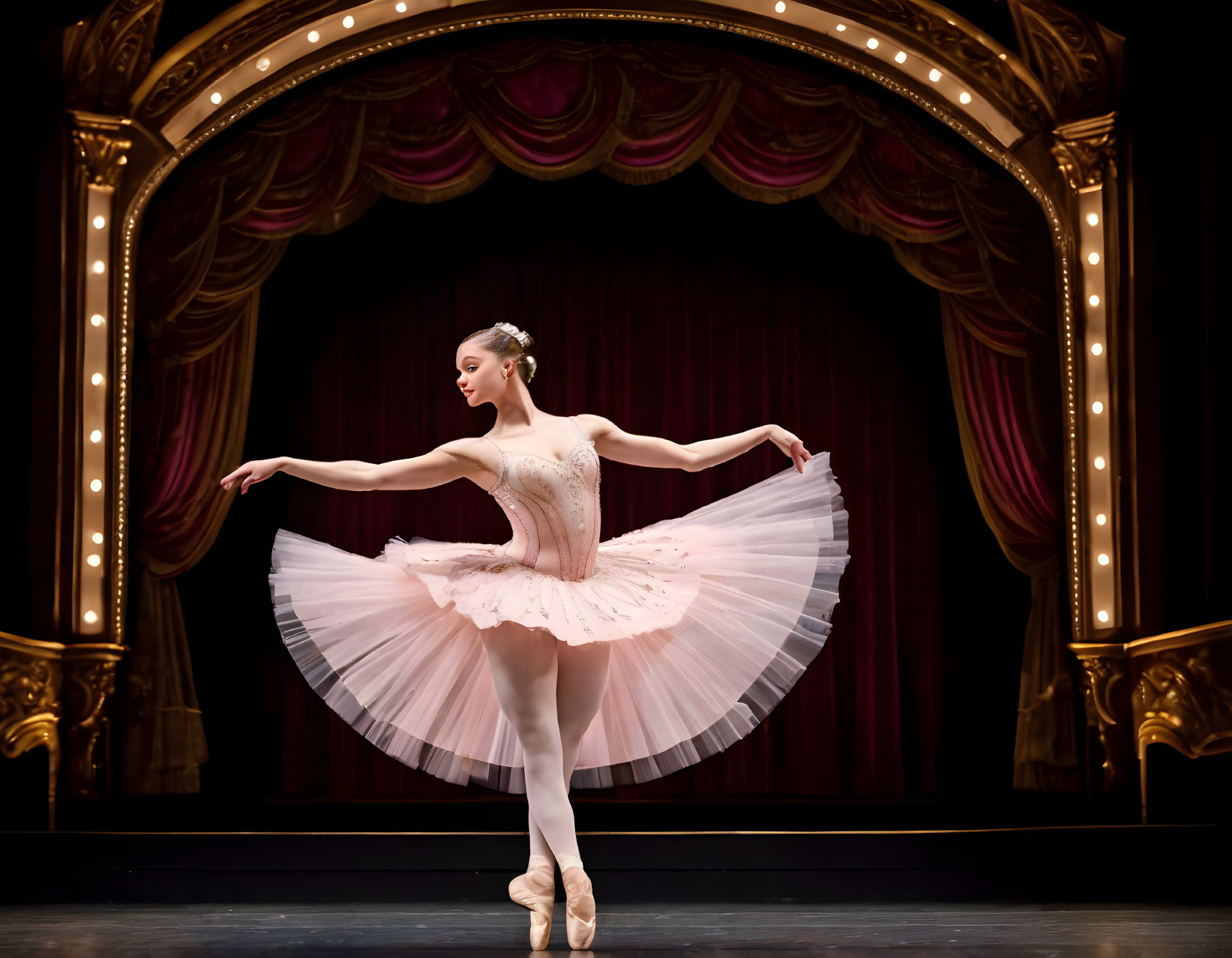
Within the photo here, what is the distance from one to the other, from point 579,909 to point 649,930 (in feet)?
1.77

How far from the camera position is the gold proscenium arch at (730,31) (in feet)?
17.8

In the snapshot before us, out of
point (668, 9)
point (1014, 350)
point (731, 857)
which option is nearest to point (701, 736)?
point (731, 857)

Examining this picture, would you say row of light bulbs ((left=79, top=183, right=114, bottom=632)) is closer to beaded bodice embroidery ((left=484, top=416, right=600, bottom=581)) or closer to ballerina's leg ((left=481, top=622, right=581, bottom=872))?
beaded bodice embroidery ((left=484, top=416, right=600, bottom=581))

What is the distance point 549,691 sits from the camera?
10.1 ft

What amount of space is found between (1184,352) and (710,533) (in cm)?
286

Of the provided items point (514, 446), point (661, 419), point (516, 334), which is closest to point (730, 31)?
point (661, 419)

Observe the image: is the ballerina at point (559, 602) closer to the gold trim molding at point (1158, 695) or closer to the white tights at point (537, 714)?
the white tights at point (537, 714)

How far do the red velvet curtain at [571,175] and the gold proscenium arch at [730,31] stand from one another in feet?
0.44

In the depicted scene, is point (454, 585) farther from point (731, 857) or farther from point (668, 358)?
point (668, 358)

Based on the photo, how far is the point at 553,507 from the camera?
323 centimetres

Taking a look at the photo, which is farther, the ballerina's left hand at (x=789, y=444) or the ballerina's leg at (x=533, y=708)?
the ballerina's left hand at (x=789, y=444)

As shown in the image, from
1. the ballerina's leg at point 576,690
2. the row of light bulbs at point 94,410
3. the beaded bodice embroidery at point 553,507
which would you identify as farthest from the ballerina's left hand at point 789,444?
the row of light bulbs at point 94,410

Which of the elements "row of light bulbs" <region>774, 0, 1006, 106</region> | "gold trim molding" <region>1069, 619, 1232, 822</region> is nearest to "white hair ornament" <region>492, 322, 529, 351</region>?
"gold trim molding" <region>1069, 619, 1232, 822</region>

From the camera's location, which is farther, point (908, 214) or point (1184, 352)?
point (908, 214)
